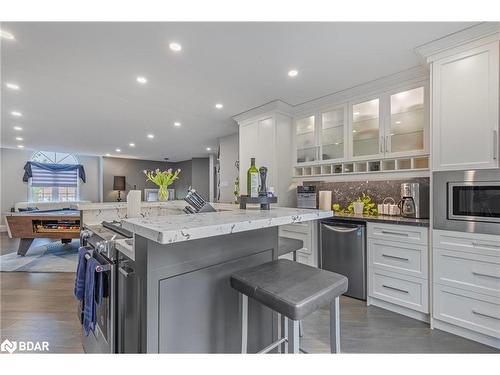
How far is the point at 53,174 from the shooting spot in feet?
25.5

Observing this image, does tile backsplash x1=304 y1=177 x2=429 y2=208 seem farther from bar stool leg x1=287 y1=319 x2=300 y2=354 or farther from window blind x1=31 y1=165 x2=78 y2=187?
window blind x1=31 y1=165 x2=78 y2=187

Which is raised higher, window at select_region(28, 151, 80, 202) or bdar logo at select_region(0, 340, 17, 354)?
window at select_region(28, 151, 80, 202)

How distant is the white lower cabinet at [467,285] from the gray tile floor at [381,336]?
13cm

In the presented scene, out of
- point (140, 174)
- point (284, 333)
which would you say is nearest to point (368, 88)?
point (284, 333)

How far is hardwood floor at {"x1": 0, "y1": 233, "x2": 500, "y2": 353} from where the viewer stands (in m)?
1.75

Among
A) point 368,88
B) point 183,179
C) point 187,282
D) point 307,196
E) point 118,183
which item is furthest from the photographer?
point 183,179

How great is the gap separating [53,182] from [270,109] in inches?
326

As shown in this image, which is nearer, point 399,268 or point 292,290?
point 292,290

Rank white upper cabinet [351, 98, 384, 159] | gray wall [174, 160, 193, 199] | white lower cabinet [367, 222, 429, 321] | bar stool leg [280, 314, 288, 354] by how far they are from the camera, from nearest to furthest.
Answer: bar stool leg [280, 314, 288, 354], white lower cabinet [367, 222, 429, 321], white upper cabinet [351, 98, 384, 159], gray wall [174, 160, 193, 199]

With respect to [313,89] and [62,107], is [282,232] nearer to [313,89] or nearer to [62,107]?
[313,89]

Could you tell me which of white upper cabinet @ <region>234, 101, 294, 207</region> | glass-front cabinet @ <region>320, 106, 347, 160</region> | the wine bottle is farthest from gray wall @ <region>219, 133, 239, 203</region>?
the wine bottle

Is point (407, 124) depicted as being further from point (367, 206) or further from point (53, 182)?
point (53, 182)

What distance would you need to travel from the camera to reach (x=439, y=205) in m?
1.97

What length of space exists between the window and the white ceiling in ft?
14.4
